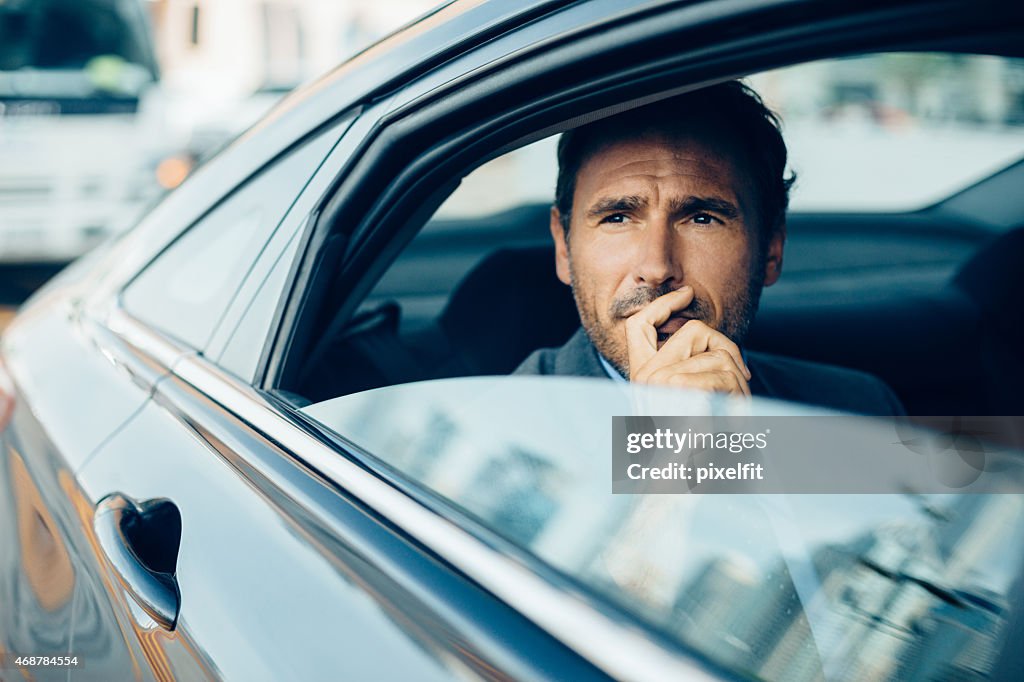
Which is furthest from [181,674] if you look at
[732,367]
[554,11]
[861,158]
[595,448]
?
[861,158]

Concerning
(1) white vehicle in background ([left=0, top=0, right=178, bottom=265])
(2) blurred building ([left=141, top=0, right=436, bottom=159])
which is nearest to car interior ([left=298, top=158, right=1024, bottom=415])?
(1) white vehicle in background ([left=0, top=0, right=178, bottom=265])

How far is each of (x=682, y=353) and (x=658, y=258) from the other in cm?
15

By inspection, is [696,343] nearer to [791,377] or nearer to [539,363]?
[539,363]

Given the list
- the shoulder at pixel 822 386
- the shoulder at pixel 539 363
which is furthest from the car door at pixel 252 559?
the shoulder at pixel 822 386

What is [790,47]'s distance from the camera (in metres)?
1.12

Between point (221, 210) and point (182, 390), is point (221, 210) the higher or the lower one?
the higher one

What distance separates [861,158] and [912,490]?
3866 millimetres

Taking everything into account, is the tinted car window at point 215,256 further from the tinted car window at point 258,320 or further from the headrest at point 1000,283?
the headrest at point 1000,283

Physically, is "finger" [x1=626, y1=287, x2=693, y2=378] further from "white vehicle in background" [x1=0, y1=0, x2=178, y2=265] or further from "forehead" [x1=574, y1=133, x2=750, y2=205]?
"white vehicle in background" [x1=0, y1=0, x2=178, y2=265]

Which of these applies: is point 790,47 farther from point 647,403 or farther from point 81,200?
point 81,200

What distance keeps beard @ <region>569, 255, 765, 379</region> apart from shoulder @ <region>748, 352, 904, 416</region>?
0.06 m

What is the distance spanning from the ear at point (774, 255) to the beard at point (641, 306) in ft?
0.11

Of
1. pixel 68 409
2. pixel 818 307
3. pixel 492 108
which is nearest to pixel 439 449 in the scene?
pixel 492 108

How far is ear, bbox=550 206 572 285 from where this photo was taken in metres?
1.59
